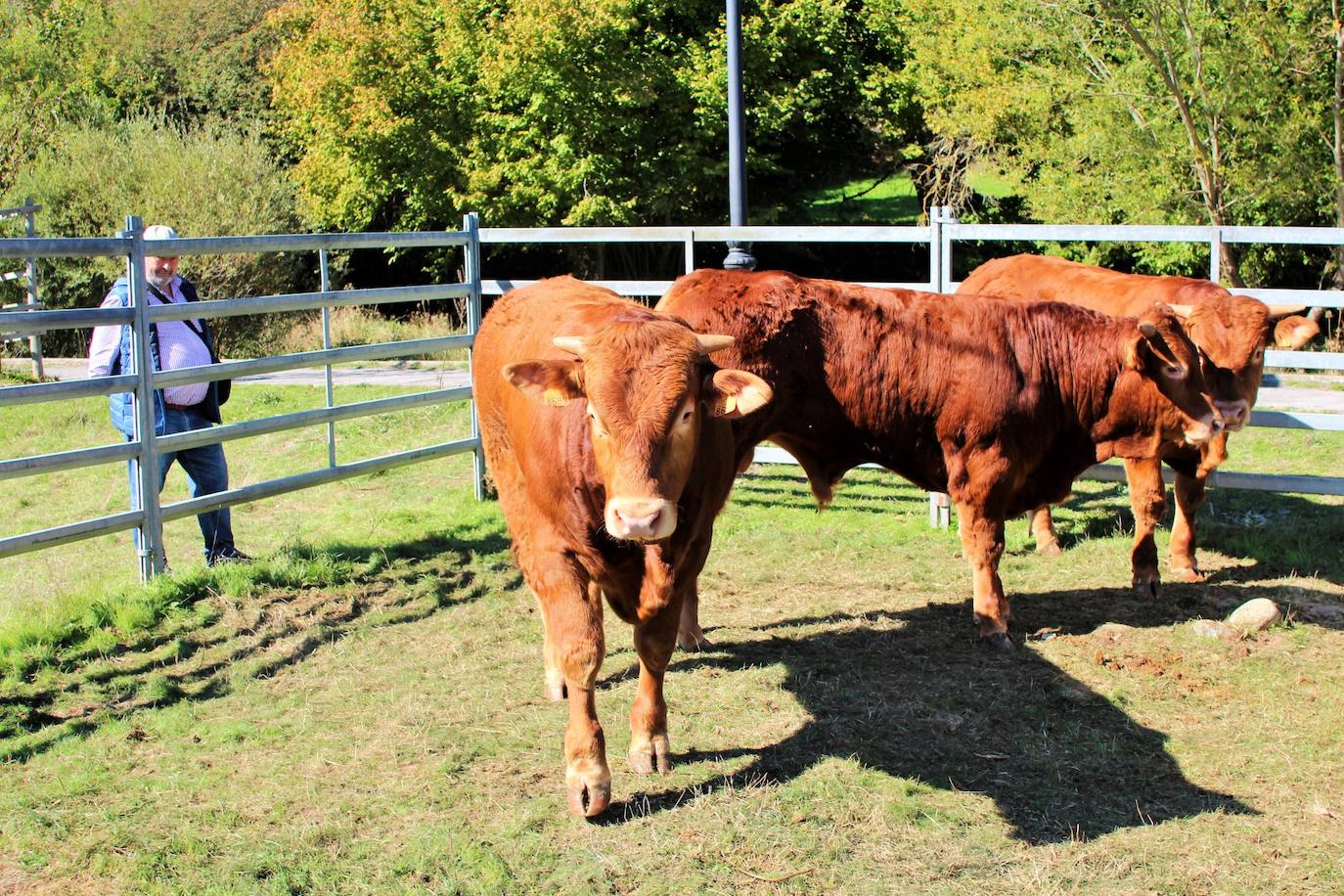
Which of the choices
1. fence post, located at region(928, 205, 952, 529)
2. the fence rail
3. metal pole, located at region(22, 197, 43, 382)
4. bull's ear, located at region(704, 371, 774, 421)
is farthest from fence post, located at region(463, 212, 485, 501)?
metal pole, located at region(22, 197, 43, 382)

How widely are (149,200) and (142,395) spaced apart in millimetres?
13650

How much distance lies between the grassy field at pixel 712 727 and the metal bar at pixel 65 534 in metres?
0.36

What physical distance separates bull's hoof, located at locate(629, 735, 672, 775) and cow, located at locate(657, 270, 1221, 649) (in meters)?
1.99

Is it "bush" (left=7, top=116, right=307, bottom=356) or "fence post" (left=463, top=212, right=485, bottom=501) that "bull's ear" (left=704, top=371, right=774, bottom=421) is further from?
"bush" (left=7, top=116, right=307, bottom=356)

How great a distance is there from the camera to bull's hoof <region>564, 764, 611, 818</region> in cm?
449

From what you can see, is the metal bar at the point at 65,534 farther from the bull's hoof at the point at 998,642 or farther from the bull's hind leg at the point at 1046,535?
the bull's hind leg at the point at 1046,535

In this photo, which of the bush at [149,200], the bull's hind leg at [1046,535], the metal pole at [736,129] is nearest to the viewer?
the bull's hind leg at [1046,535]

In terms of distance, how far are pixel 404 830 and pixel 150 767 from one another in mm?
1222

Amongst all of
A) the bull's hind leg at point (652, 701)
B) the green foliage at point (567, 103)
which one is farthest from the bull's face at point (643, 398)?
the green foliage at point (567, 103)

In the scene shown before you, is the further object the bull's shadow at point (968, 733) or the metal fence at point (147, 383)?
the metal fence at point (147, 383)

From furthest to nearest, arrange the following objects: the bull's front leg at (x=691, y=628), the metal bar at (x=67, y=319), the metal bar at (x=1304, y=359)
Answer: the metal bar at (x=1304, y=359) < the bull's front leg at (x=691, y=628) < the metal bar at (x=67, y=319)

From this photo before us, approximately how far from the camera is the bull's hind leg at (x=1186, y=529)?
7.70 metres

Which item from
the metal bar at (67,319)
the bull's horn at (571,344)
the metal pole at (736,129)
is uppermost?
the metal pole at (736,129)

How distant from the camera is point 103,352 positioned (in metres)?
7.32
